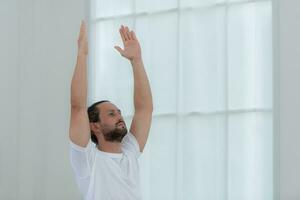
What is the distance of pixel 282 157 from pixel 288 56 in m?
0.49

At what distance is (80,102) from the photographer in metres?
3.60

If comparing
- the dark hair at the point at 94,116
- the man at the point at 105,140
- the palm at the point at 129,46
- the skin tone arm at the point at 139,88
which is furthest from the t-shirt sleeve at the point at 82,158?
the palm at the point at 129,46

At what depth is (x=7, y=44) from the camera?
5.18m

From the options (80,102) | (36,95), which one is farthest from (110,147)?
(36,95)

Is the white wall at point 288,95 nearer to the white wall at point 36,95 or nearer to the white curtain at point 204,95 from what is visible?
the white curtain at point 204,95

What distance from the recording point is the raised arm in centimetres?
Answer: 358

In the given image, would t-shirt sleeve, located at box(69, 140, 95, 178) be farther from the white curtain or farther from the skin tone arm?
the white curtain

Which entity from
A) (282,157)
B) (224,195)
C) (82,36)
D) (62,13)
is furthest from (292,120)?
(62,13)

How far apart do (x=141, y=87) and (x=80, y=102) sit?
0.40 metres

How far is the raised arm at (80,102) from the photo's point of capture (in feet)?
11.7

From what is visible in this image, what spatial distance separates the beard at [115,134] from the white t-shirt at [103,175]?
0.21 ft

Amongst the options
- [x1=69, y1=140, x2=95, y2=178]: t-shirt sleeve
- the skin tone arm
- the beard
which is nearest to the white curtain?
the skin tone arm

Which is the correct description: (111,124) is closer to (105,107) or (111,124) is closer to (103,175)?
(105,107)

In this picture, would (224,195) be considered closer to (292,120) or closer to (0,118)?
(292,120)
